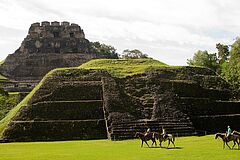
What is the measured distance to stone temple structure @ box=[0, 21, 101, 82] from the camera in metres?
78.8

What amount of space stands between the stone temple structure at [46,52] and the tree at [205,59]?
762 inches

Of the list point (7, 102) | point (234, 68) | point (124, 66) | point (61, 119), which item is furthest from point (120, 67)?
point (61, 119)

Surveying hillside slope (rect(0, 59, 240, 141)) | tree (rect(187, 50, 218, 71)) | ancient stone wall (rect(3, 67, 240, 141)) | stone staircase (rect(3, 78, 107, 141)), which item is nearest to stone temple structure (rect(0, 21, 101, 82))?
tree (rect(187, 50, 218, 71))

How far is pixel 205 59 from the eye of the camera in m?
84.2

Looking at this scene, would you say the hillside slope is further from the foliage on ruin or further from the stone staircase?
the foliage on ruin

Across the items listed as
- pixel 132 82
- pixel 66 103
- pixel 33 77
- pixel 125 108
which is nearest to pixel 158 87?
pixel 132 82

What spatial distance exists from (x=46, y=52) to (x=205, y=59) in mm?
30867

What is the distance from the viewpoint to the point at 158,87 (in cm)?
4491

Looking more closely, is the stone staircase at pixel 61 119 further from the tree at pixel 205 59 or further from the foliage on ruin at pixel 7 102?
the tree at pixel 205 59

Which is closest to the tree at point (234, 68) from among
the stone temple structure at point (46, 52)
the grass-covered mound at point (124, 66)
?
the grass-covered mound at point (124, 66)

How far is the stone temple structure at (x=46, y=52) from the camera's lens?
258 feet

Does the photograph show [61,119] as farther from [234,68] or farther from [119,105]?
[234,68]

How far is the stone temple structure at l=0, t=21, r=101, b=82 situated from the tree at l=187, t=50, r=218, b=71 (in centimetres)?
1937

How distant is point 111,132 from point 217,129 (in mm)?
11033
